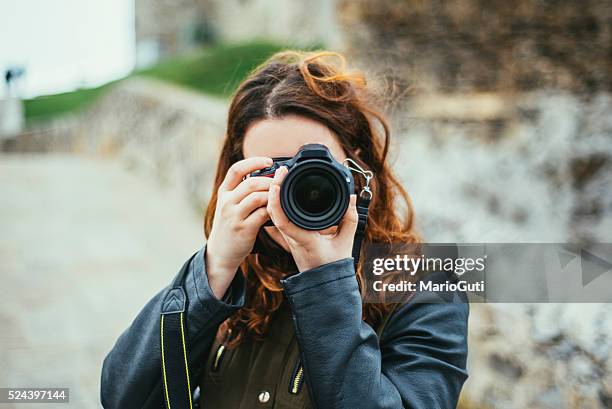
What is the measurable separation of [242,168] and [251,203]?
0.21 ft

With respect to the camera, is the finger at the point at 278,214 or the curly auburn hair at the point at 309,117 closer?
the finger at the point at 278,214

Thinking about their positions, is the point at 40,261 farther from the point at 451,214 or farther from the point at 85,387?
the point at 451,214

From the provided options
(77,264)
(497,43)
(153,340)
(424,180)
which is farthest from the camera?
(497,43)

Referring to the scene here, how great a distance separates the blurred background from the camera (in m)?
1.94

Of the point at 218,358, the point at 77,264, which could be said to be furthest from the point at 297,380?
the point at 77,264

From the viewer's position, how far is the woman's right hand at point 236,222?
982 millimetres

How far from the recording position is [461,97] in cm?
689

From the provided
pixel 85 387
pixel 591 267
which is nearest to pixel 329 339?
pixel 591 267

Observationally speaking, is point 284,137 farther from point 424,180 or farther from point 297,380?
point 424,180

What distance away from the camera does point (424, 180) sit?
5.49 meters

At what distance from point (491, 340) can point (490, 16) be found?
566 cm

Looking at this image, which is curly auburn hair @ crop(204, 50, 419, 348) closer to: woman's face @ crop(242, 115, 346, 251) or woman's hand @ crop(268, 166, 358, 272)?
woman's face @ crop(242, 115, 346, 251)

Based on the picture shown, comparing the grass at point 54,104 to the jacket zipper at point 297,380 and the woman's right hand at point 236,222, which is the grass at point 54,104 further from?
the jacket zipper at point 297,380

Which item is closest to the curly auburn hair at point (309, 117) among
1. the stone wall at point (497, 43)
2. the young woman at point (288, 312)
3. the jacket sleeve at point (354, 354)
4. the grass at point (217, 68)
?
the young woman at point (288, 312)
